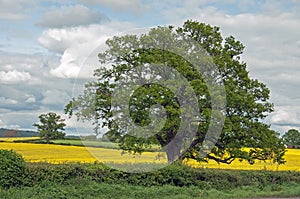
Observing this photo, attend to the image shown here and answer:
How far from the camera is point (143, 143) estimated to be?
25672 millimetres

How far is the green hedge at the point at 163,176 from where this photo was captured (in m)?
18.2

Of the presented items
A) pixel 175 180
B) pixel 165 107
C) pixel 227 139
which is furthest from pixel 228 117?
pixel 175 180

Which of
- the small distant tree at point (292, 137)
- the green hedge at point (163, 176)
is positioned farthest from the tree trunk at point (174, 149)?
the small distant tree at point (292, 137)

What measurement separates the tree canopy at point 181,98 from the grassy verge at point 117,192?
188 inches

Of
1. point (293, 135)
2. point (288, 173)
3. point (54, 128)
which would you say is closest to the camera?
point (288, 173)

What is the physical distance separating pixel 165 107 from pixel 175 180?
485cm

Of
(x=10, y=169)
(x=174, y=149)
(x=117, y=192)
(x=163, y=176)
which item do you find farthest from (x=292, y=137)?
(x=10, y=169)

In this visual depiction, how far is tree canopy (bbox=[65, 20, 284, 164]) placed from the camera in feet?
82.1

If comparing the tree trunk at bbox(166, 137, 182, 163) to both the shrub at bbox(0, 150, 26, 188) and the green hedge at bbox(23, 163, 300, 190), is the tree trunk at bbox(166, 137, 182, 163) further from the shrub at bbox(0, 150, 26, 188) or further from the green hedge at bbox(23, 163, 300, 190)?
the shrub at bbox(0, 150, 26, 188)

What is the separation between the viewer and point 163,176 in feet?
68.6

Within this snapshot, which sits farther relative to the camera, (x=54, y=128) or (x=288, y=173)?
(x=54, y=128)

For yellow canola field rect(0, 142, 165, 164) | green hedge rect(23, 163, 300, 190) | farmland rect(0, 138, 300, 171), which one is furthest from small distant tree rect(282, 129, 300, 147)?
green hedge rect(23, 163, 300, 190)

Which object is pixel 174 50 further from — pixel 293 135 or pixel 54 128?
pixel 293 135

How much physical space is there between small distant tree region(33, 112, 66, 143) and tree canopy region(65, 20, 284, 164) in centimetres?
1695
